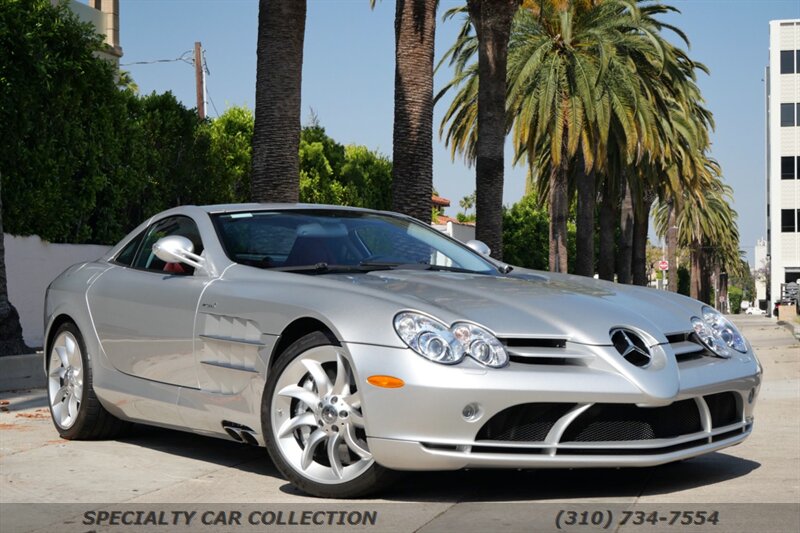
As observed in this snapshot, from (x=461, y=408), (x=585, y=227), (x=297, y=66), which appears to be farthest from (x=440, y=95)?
(x=461, y=408)

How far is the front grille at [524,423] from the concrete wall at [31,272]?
1265cm

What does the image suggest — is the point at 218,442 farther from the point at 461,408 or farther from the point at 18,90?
the point at 18,90

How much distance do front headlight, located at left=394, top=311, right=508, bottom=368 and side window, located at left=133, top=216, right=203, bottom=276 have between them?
74.7 inches

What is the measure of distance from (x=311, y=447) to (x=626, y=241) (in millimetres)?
38587

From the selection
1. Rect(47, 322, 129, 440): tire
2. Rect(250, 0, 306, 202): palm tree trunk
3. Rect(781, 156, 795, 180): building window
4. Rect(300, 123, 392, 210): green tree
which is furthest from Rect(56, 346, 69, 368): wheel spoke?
Rect(781, 156, 795, 180): building window

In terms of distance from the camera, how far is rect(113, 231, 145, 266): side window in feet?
23.8

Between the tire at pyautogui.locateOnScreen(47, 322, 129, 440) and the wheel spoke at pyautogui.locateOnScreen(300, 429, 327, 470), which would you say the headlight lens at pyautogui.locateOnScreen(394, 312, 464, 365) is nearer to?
the wheel spoke at pyautogui.locateOnScreen(300, 429, 327, 470)

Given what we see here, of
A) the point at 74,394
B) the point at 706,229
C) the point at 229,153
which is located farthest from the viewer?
the point at 706,229

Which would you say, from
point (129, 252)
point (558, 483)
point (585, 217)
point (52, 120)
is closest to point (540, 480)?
point (558, 483)

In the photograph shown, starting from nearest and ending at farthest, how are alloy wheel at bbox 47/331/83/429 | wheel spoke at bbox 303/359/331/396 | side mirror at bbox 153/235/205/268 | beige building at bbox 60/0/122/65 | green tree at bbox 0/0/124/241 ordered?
wheel spoke at bbox 303/359/331/396
side mirror at bbox 153/235/205/268
alloy wheel at bbox 47/331/83/429
green tree at bbox 0/0/124/241
beige building at bbox 60/0/122/65

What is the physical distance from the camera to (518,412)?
506 cm

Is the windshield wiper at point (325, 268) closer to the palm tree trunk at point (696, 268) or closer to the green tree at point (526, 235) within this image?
the green tree at point (526, 235)

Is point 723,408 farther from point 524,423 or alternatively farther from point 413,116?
point 413,116

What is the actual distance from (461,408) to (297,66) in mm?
10432
